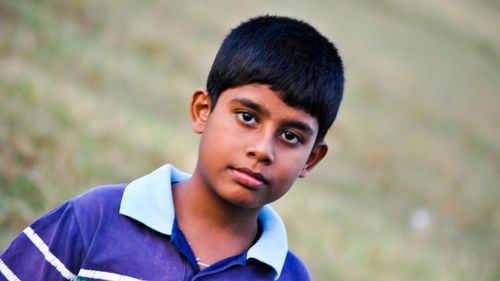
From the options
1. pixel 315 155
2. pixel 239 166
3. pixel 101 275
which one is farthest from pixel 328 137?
pixel 101 275

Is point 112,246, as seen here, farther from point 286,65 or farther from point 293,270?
point 286,65

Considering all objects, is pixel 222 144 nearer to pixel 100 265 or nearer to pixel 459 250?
pixel 100 265

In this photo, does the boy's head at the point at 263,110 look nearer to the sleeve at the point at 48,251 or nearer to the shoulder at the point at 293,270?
the shoulder at the point at 293,270

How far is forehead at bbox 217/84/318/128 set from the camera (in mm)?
2289

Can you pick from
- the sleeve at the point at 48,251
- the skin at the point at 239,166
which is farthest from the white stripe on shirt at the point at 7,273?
the skin at the point at 239,166

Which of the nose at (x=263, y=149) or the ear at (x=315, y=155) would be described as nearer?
the nose at (x=263, y=149)

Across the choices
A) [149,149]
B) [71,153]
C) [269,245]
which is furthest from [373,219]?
[269,245]

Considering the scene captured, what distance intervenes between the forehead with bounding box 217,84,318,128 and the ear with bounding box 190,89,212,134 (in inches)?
6.3

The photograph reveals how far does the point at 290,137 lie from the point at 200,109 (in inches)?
14.0

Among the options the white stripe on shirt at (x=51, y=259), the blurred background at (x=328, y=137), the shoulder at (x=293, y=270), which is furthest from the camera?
the blurred background at (x=328, y=137)

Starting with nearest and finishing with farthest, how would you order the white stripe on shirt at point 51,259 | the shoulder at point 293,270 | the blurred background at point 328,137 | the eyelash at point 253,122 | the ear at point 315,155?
the white stripe on shirt at point 51,259
the eyelash at point 253,122
the shoulder at point 293,270
the ear at point 315,155
the blurred background at point 328,137

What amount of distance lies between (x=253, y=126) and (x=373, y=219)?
6.45 metres

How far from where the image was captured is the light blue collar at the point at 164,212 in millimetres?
2291

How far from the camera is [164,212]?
2.32 meters
